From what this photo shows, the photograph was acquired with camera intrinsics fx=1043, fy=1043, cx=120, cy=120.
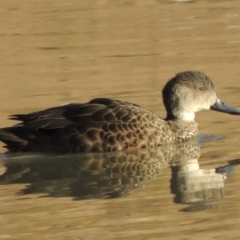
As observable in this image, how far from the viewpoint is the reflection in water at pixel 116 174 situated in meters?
9.39

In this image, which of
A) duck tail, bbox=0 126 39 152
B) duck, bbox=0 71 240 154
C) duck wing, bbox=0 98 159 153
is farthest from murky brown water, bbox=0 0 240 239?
duck tail, bbox=0 126 39 152

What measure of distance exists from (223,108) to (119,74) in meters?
3.24

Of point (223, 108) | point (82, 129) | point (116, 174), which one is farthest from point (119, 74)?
point (116, 174)

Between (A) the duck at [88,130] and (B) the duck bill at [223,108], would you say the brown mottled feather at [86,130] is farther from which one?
(B) the duck bill at [223,108]

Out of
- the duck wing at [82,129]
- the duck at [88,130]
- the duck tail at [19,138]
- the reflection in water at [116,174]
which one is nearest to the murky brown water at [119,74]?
the reflection in water at [116,174]

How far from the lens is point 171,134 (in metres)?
11.8

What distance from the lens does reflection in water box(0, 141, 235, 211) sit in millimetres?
9391

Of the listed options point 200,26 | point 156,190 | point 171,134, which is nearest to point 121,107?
point 171,134

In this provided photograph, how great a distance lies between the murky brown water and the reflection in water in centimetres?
14

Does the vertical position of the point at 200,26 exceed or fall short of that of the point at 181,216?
it exceeds it

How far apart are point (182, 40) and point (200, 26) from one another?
4.46 ft

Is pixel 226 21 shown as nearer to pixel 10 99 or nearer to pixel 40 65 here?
pixel 40 65

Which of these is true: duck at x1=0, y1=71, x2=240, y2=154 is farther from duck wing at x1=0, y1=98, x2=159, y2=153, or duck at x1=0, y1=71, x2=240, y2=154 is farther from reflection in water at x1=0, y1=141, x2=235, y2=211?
reflection in water at x1=0, y1=141, x2=235, y2=211

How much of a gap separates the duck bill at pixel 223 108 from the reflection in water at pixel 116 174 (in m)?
0.64
